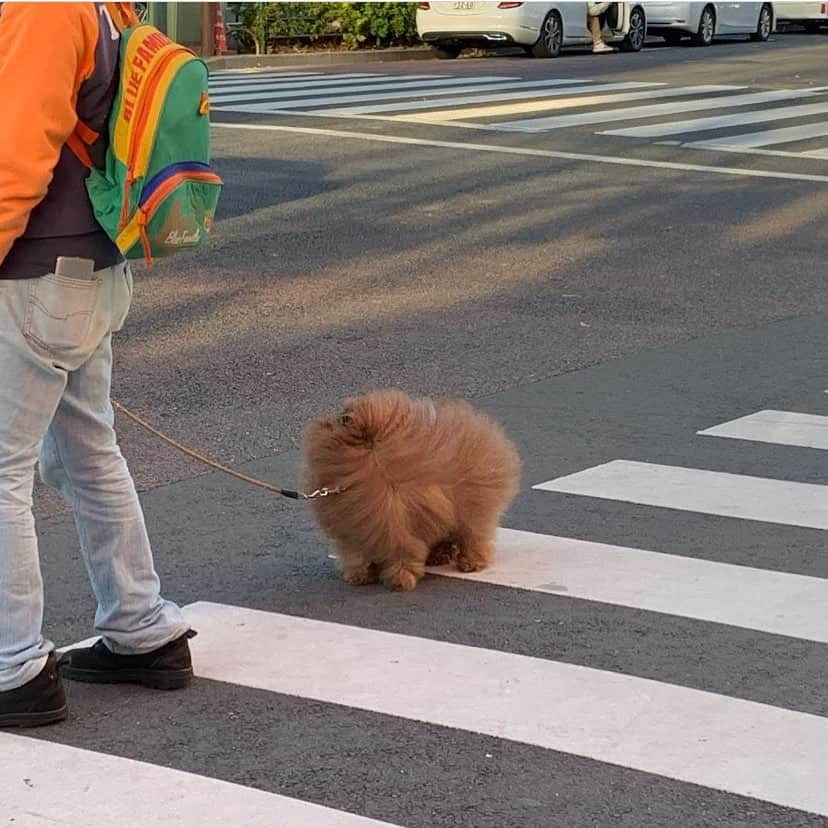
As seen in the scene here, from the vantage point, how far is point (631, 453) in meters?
6.70

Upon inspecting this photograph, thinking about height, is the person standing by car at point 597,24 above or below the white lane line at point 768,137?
above

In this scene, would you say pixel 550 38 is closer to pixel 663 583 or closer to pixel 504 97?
pixel 504 97

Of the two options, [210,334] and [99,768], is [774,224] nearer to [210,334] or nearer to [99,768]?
[210,334]

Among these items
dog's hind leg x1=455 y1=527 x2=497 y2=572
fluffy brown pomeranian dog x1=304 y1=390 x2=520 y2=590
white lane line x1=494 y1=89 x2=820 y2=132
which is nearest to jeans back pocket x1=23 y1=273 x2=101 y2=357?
fluffy brown pomeranian dog x1=304 y1=390 x2=520 y2=590

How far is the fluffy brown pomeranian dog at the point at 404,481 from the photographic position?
482 cm

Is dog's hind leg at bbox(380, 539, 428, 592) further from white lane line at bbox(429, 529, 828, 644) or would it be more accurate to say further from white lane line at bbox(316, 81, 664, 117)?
white lane line at bbox(316, 81, 664, 117)

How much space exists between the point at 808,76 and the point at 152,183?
78.5 ft

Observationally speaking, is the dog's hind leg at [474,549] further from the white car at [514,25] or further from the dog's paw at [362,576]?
the white car at [514,25]

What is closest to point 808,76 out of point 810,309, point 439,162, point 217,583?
point 439,162

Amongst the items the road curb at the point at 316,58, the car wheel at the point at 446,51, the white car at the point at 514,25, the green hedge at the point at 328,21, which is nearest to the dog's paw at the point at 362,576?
the road curb at the point at 316,58

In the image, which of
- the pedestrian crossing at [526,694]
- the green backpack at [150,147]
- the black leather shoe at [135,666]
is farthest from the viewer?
the black leather shoe at [135,666]

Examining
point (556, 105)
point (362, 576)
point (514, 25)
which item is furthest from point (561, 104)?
Result: point (362, 576)

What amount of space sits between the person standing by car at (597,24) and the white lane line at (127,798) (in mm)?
27469

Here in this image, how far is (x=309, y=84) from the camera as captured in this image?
22.9m
